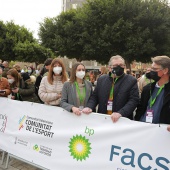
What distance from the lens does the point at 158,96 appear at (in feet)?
8.84

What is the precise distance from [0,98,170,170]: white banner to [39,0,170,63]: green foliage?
61.2 feet

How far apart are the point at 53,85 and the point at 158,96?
1.88 meters

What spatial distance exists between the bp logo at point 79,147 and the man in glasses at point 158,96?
2.74ft

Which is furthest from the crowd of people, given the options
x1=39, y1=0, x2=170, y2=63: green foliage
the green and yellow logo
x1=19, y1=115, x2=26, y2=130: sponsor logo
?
x1=39, y1=0, x2=170, y2=63: green foliage

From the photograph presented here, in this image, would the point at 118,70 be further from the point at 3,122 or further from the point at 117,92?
the point at 3,122

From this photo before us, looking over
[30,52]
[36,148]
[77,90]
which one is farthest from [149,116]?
[30,52]

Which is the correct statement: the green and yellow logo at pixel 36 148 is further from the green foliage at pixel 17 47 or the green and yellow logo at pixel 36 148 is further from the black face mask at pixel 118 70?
→ the green foliage at pixel 17 47

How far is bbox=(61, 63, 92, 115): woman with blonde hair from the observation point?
3283mm

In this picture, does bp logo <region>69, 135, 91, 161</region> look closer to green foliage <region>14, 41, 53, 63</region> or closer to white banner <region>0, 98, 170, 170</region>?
white banner <region>0, 98, 170, 170</region>

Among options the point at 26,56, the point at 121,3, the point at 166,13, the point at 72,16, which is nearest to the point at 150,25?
the point at 166,13

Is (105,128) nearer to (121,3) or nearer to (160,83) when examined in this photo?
(160,83)

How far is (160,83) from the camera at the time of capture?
2773mm

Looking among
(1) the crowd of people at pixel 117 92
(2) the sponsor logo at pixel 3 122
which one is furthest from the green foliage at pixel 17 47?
(1) the crowd of people at pixel 117 92

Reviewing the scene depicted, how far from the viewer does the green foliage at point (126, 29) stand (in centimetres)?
2084
